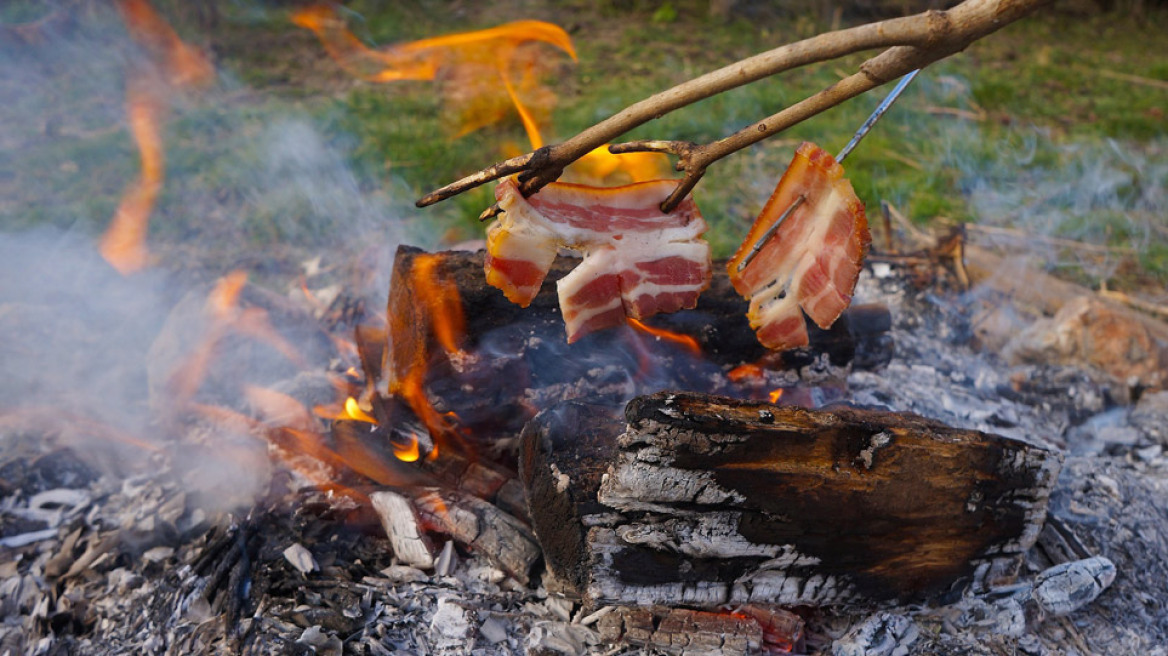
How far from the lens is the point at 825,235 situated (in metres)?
2.31

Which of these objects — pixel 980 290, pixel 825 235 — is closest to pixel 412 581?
pixel 825 235

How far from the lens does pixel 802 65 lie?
5.92 feet

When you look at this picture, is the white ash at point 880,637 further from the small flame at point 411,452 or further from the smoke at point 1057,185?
the smoke at point 1057,185

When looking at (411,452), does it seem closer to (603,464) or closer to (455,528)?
(455,528)

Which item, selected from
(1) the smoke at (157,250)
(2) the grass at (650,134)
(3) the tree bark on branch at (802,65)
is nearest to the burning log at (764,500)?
(3) the tree bark on branch at (802,65)

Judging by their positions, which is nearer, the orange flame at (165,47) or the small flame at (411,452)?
the small flame at (411,452)

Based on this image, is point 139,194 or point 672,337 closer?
point 672,337

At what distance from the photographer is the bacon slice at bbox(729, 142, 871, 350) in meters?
2.26

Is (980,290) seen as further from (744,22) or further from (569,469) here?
(744,22)

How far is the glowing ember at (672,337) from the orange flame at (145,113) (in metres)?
3.04

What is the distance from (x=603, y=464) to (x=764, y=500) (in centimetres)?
41

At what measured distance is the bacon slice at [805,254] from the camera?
2.26 m

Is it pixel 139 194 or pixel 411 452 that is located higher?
pixel 411 452

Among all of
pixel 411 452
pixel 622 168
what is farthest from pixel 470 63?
pixel 411 452
